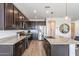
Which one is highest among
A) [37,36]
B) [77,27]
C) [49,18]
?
[49,18]

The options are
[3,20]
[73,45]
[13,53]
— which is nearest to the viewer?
[3,20]

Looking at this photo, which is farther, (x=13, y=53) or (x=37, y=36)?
(x=37, y=36)

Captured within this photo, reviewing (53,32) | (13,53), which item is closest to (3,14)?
(13,53)

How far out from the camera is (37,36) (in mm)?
10406

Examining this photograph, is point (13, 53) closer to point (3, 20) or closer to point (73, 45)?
point (3, 20)

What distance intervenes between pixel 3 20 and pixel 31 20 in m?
8.01

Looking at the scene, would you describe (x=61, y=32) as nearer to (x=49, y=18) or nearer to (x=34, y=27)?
(x=49, y=18)

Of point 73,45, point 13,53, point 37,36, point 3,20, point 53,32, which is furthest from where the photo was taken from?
point 37,36

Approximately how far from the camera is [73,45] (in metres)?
3.39

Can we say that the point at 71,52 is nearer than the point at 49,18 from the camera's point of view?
Yes

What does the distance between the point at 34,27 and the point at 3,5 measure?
26.4 ft

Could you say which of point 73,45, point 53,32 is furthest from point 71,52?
point 53,32

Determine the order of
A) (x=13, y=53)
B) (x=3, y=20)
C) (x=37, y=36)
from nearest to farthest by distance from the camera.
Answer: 1. (x=3, y=20)
2. (x=13, y=53)
3. (x=37, y=36)

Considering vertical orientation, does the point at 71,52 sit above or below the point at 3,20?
below
